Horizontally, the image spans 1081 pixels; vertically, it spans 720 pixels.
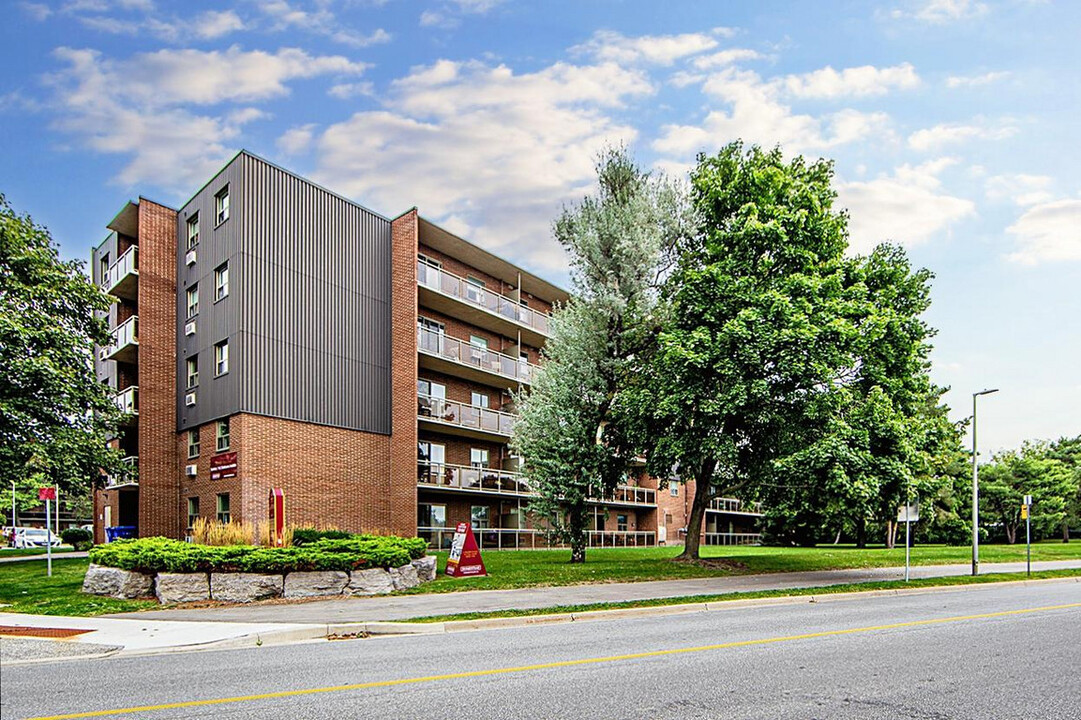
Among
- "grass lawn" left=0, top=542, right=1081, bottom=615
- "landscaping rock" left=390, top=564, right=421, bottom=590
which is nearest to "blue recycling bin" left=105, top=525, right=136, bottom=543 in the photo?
"grass lawn" left=0, top=542, right=1081, bottom=615

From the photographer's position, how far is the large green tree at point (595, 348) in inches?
950

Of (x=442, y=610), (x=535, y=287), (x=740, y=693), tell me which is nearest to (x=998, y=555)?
(x=535, y=287)

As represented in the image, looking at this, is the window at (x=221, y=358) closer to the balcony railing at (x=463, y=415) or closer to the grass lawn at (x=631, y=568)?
the balcony railing at (x=463, y=415)

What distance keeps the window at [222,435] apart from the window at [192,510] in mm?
2553

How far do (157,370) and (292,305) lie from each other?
616cm

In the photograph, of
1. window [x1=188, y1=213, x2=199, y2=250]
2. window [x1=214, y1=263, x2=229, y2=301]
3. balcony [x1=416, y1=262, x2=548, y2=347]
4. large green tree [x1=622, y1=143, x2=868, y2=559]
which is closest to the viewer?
large green tree [x1=622, y1=143, x2=868, y2=559]

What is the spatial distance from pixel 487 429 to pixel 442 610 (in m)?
20.3

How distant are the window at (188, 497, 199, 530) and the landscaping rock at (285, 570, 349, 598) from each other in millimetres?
14363

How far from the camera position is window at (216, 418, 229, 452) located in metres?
27.6

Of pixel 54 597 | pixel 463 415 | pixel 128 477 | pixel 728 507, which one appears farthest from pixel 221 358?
pixel 728 507

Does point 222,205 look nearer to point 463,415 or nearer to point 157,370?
point 157,370

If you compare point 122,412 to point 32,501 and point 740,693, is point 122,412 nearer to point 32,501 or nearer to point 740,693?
point 740,693

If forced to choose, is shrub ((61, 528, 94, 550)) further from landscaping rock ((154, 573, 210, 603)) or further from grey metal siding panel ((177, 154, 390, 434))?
landscaping rock ((154, 573, 210, 603))

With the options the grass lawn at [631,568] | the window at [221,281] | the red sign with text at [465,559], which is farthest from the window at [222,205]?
the red sign with text at [465,559]
